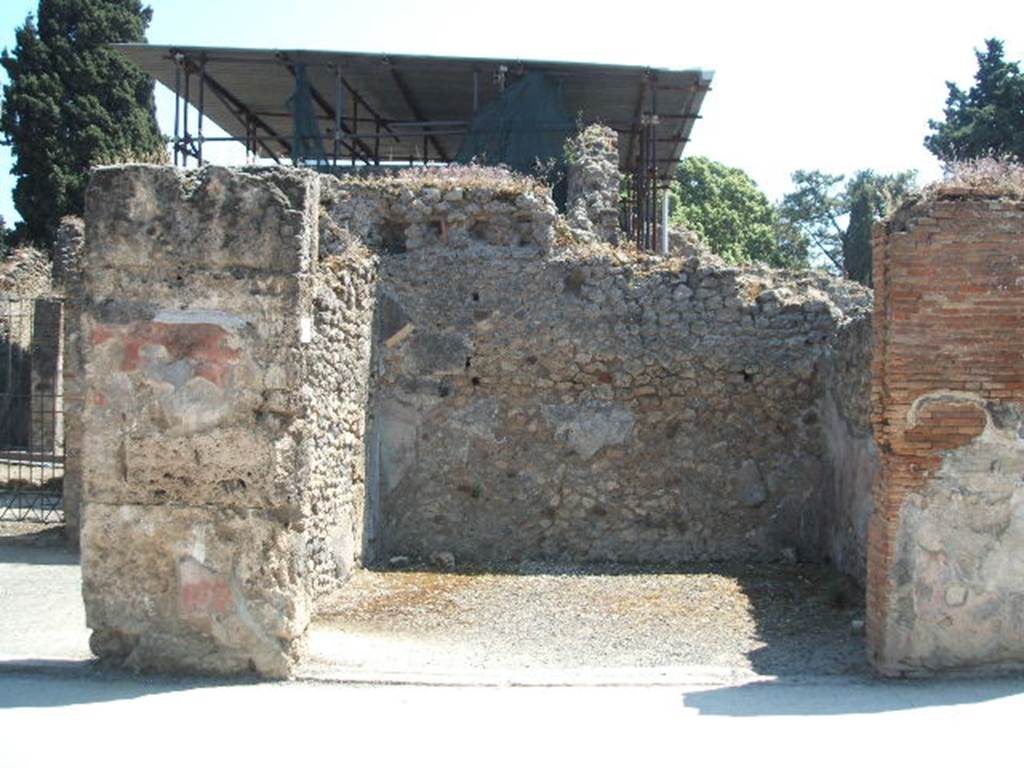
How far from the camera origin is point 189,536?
5.81 metres

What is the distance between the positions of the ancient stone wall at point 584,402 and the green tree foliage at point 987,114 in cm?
2008

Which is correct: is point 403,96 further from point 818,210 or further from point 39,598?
point 818,210

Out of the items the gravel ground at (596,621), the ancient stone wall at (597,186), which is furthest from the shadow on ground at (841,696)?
the ancient stone wall at (597,186)

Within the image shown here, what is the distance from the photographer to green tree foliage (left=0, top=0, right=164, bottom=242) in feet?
84.1

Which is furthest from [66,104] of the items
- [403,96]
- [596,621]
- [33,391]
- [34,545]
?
[596,621]

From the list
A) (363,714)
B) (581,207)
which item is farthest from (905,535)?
(581,207)

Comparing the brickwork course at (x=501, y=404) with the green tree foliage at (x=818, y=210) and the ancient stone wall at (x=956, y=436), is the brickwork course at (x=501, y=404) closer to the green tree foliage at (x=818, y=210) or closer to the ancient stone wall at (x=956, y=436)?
the ancient stone wall at (x=956, y=436)

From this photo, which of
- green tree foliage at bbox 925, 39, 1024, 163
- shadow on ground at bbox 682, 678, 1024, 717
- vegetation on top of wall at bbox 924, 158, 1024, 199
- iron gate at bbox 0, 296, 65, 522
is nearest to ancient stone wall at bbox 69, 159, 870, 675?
vegetation on top of wall at bbox 924, 158, 1024, 199

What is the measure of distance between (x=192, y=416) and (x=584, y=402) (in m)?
5.05

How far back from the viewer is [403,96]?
18.6 m

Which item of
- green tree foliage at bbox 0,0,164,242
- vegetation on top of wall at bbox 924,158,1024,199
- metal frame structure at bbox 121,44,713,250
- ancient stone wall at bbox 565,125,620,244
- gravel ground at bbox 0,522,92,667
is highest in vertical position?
green tree foliage at bbox 0,0,164,242

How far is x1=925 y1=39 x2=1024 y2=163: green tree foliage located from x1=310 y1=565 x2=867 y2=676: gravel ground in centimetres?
2213

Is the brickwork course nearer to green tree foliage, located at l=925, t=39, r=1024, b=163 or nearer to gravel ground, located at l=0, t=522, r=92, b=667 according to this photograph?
gravel ground, located at l=0, t=522, r=92, b=667

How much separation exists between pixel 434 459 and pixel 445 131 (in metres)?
9.64
